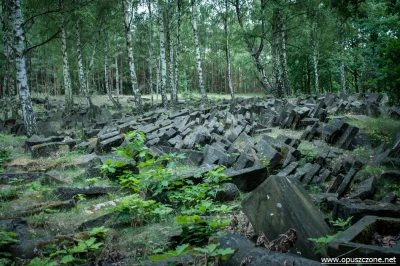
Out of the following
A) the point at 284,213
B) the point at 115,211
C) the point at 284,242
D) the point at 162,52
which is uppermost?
the point at 162,52

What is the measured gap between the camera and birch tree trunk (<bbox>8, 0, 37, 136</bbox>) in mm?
10844

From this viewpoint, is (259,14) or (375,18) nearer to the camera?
(259,14)

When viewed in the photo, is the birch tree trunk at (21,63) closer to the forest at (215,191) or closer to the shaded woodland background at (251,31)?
the forest at (215,191)

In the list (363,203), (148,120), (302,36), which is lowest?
(363,203)

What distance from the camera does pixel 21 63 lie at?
1112cm

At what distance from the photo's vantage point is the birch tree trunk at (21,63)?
10844 millimetres

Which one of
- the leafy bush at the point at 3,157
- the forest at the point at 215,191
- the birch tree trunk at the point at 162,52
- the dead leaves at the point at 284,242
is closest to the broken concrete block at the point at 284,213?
the forest at the point at 215,191

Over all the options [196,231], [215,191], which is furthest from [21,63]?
[196,231]

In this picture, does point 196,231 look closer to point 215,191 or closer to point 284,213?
point 284,213

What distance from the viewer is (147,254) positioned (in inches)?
134

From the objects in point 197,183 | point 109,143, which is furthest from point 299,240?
point 109,143

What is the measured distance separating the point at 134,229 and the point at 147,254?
91cm

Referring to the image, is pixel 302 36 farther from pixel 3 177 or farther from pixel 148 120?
pixel 3 177

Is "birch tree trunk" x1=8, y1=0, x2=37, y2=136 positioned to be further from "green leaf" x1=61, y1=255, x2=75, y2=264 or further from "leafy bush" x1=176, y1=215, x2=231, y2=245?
"leafy bush" x1=176, y1=215, x2=231, y2=245
